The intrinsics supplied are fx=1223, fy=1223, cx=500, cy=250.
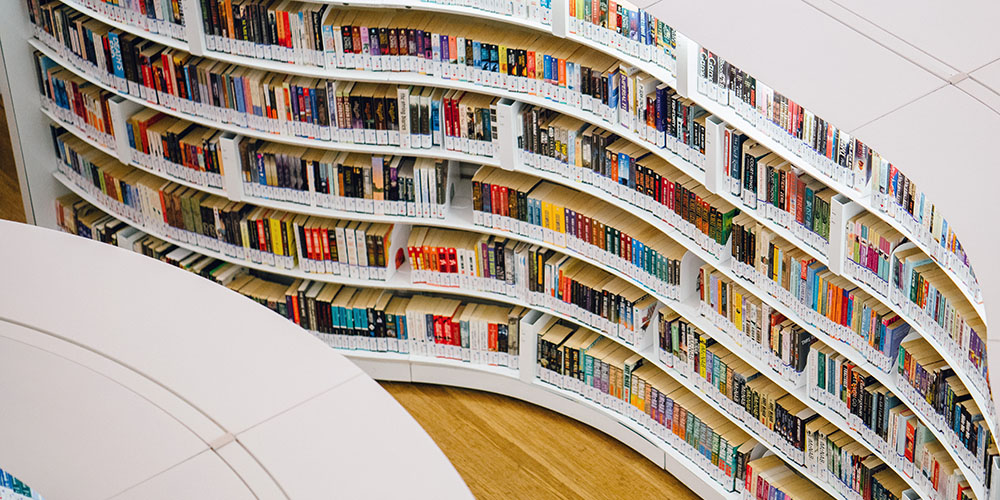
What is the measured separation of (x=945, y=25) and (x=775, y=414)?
1.69m

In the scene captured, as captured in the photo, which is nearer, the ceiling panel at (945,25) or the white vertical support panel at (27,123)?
the ceiling panel at (945,25)

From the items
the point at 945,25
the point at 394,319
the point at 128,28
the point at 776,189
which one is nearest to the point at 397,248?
the point at 394,319

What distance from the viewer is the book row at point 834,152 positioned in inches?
147

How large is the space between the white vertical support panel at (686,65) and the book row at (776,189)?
0.22 m

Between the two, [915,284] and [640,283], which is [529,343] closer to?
[640,283]

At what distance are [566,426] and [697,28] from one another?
2241 millimetres

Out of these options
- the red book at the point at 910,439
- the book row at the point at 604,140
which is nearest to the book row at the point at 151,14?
the book row at the point at 604,140

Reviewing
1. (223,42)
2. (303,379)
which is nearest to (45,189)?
(223,42)

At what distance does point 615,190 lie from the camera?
5.33 meters

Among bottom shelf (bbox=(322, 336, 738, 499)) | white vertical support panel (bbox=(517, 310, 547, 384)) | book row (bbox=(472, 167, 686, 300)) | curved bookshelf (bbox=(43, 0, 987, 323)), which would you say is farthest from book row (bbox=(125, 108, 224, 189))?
white vertical support panel (bbox=(517, 310, 547, 384))

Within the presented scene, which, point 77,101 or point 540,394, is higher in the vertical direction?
point 77,101

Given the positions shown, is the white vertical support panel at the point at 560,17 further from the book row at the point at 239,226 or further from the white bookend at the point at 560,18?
the book row at the point at 239,226

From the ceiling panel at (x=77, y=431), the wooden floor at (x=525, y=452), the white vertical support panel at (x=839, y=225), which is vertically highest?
the ceiling panel at (x=77, y=431)

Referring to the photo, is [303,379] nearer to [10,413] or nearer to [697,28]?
[10,413]
